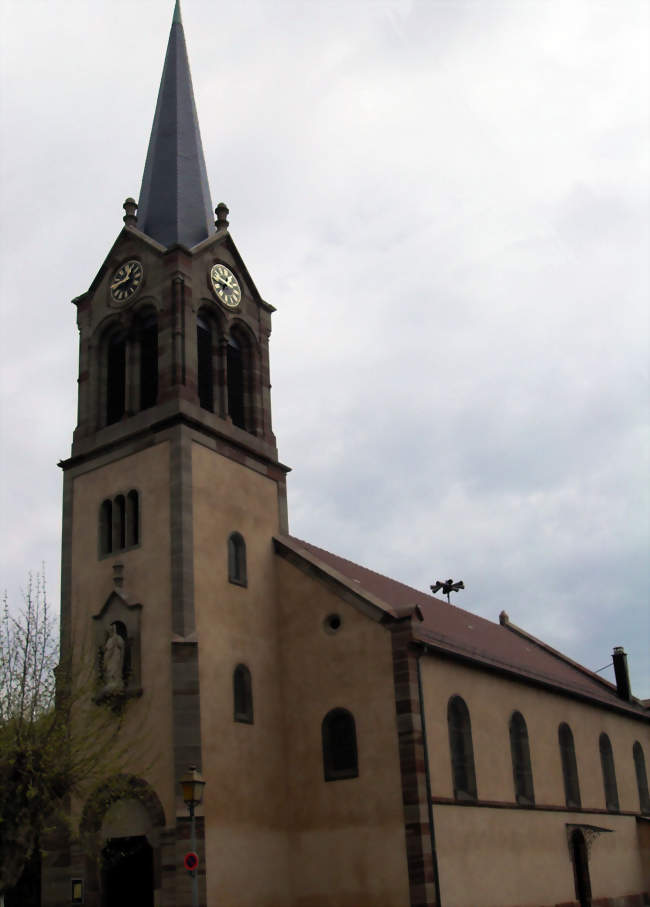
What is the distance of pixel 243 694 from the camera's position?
104 ft

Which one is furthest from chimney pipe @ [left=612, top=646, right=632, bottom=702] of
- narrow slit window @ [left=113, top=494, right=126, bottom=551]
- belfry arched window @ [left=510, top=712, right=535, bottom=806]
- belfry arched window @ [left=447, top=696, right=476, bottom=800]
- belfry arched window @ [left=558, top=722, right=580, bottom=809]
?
narrow slit window @ [left=113, top=494, right=126, bottom=551]

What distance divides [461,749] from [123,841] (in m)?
10.7

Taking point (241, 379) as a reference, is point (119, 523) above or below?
below

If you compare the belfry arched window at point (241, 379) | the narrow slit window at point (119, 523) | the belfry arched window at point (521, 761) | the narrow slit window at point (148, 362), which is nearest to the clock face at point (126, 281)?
the narrow slit window at point (148, 362)

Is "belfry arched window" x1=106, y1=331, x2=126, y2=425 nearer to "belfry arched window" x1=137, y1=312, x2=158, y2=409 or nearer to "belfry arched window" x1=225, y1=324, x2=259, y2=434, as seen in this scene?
"belfry arched window" x1=137, y1=312, x2=158, y2=409

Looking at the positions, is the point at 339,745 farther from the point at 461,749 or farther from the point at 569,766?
the point at 569,766

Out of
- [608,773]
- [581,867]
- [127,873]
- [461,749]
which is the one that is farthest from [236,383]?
[608,773]

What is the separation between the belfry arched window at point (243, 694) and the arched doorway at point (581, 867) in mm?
14413

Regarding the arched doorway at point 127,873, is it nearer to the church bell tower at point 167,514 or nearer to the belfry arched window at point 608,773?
the church bell tower at point 167,514

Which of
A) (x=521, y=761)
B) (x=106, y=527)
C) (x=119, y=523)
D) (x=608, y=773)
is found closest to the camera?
(x=119, y=523)

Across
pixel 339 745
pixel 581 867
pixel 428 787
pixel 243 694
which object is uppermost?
pixel 243 694

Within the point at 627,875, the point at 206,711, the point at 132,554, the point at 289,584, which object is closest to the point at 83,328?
the point at 132,554

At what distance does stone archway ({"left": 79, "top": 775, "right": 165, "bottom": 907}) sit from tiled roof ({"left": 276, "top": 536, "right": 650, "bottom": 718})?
28.5 ft

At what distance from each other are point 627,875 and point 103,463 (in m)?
26.8
